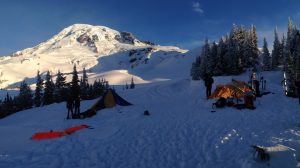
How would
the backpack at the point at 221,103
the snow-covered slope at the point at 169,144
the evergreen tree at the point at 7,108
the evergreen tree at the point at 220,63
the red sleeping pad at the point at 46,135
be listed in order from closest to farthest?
the snow-covered slope at the point at 169,144 < the red sleeping pad at the point at 46,135 < the backpack at the point at 221,103 < the evergreen tree at the point at 7,108 < the evergreen tree at the point at 220,63

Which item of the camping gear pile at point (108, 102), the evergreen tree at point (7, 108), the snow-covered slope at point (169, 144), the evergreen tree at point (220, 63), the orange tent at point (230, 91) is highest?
the evergreen tree at point (220, 63)

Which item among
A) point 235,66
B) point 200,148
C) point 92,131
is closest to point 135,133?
point 92,131

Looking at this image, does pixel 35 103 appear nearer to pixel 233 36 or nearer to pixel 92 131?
pixel 233 36

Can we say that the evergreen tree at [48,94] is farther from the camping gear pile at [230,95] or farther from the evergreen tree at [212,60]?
the camping gear pile at [230,95]

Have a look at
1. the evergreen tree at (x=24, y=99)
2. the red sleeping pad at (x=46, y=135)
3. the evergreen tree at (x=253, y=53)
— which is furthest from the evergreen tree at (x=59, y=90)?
the red sleeping pad at (x=46, y=135)

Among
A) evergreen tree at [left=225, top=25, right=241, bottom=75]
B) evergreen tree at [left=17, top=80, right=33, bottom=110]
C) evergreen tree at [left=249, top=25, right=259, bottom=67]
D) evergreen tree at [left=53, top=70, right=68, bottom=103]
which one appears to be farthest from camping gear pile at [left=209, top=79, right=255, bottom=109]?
evergreen tree at [left=17, top=80, right=33, bottom=110]

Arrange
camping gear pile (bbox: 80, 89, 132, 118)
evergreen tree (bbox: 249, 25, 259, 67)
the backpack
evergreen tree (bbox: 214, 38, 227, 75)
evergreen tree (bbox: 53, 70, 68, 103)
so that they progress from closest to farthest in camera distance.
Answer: the backpack → camping gear pile (bbox: 80, 89, 132, 118) → evergreen tree (bbox: 53, 70, 68, 103) → evergreen tree (bbox: 214, 38, 227, 75) → evergreen tree (bbox: 249, 25, 259, 67)

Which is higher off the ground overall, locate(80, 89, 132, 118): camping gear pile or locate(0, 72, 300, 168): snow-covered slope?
locate(80, 89, 132, 118): camping gear pile

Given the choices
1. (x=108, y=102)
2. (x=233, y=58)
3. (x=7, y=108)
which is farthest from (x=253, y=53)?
(x=7, y=108)

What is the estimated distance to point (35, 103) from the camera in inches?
3056

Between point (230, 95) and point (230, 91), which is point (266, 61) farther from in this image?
point (230, 95)

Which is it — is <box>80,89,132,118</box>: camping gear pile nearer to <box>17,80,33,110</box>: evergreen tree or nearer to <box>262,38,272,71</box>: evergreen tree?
<box>17,80,33,110</box>: evergreen tree

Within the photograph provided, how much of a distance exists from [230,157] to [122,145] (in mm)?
5187

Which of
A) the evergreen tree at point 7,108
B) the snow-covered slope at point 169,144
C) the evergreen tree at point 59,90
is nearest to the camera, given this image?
the snow-covered slope at point 169,144
